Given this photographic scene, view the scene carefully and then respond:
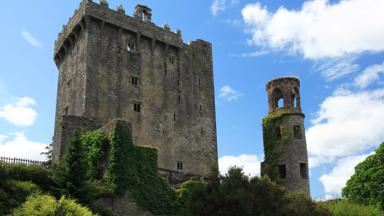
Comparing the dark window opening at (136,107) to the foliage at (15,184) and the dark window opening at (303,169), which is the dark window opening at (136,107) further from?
the foliage at (15,184)

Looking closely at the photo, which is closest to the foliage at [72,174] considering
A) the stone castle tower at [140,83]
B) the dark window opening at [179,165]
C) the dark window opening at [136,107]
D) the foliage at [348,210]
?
the stone castle tower at [140,83]

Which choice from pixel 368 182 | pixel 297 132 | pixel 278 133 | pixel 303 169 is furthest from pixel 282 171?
pixel 368 182

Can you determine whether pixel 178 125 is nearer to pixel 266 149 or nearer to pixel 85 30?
pixel 266 149

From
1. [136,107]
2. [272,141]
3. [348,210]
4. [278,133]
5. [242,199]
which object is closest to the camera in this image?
[242,199]

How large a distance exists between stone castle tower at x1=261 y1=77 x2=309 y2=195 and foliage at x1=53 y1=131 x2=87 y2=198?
62.4 feet

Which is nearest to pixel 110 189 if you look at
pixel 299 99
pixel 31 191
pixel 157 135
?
pixel 31 191

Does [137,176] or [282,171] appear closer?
[137,176]

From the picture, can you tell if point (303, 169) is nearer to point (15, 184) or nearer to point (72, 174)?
point (72, 174)

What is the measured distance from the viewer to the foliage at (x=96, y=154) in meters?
30.6

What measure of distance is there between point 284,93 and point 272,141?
4.33m

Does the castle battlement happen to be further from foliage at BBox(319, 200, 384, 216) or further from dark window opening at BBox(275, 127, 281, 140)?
foliage at BBox(319, 200, 384, 216)

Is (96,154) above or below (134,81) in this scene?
below

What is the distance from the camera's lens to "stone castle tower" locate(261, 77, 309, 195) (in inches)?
1601

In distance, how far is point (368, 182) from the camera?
1521 inches
